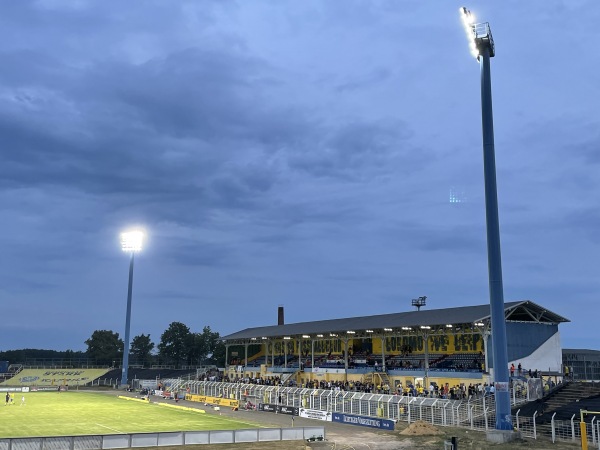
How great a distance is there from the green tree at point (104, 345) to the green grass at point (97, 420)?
8141 centimetres

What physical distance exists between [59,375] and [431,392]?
263ft

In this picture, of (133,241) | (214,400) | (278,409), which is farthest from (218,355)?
(278,409)

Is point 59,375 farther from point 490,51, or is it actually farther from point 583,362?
point 490,51

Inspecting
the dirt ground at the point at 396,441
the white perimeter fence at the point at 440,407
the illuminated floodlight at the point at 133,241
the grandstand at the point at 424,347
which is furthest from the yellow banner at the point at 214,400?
the illuminated floodlight at the point at 133,241

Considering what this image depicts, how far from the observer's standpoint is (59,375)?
10744 cm

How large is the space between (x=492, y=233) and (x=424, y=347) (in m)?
24.4

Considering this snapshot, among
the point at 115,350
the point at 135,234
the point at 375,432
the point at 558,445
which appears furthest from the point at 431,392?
the point at 115,350

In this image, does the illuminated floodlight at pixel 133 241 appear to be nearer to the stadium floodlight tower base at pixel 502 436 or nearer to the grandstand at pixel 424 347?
the grandstand at pixel 424 347

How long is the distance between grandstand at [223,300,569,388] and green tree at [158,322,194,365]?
176 feet

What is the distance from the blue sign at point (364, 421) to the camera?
4245 centimetres

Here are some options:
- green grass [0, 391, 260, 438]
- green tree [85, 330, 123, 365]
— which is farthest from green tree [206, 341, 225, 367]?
green grass [0, 391, 260, 438]

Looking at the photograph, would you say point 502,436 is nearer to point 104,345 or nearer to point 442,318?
point 442,318

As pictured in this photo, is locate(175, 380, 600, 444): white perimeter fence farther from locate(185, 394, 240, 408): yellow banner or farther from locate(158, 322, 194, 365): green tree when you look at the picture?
locate(158, 322, 194, 365): green tree

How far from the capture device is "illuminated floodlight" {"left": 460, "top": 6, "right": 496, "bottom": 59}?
138ft
